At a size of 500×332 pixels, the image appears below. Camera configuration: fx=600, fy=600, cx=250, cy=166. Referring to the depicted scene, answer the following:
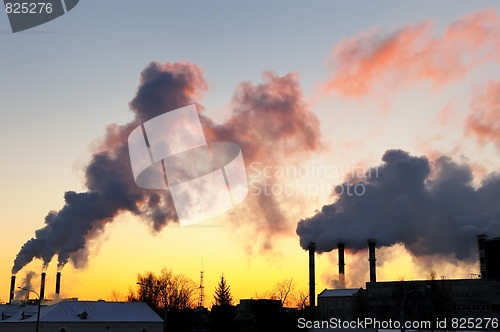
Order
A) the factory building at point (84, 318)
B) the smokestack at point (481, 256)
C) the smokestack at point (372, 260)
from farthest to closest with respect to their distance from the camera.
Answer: the smokestack at point (372, 260)
the smokestack at point (481, 256)
the factory building at point (84, 318)

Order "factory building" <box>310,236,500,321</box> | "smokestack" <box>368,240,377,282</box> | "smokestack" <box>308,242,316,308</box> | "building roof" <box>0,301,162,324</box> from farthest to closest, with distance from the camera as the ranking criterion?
"smokestack" <box>308,242,316,308</box>
"smokestack" <box>368,240,377,282</box>
"factory building" <box>310,236,500,321</box>
"building roof" <box>0,301,162,324</box>

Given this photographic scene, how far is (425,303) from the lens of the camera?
105m

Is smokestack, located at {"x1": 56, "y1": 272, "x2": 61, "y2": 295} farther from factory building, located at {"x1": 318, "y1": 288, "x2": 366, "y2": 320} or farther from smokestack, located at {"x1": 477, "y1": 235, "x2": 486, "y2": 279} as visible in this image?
smokestack, located at {"x1": 477, "y1": 235, "x2": 486, "y2": 279}

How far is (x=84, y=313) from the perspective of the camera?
81.0 meters

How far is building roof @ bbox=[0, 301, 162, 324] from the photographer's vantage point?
79.9m

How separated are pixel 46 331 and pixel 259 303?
52.1 metres

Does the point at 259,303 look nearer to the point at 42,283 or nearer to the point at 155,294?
the point at 155,294

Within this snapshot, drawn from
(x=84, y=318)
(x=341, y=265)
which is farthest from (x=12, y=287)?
(x=341, y=265)

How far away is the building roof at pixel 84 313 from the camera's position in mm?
79875

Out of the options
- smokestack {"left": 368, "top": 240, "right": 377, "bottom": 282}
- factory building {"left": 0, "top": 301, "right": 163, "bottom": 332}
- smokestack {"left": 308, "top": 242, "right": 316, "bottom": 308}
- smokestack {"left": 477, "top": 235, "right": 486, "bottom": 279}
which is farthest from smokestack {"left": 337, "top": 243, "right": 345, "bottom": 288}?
factory building {"left": 0, "top": 301, "right": 163, "bottom": 332}

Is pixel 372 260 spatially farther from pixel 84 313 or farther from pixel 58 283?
pixel 58 283

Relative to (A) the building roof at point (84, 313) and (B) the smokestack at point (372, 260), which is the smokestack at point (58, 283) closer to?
(A) the building roof at point (84, 313)

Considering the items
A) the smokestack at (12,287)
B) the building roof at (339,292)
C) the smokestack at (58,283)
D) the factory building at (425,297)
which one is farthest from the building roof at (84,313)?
the building roof at (339,292)

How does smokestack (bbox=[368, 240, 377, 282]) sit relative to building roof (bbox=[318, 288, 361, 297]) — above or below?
above
